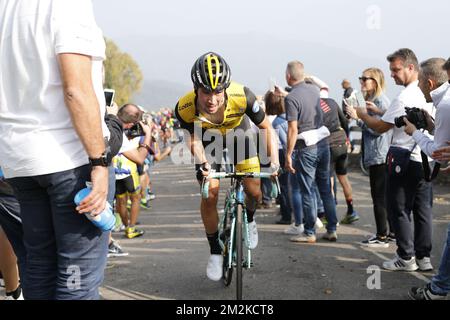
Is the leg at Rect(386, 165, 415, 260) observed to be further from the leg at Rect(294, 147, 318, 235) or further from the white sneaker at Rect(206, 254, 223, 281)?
the white sneaker at Rect(206, 254, 223, 281)

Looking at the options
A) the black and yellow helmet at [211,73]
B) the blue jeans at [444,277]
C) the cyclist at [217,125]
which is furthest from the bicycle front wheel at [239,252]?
the blue jeans at [444,277]

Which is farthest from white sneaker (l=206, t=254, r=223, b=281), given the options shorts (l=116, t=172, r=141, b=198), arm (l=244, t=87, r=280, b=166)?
shorts (l=116, t=172, r=141, b=198)

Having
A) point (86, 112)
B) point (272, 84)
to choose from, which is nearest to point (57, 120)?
point (86, 112)

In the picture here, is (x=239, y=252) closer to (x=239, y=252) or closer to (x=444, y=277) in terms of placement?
(x=239, y=252)

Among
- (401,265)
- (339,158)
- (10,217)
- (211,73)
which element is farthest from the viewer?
(339,158)

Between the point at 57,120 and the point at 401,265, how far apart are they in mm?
4389

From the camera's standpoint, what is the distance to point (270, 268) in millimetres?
5848

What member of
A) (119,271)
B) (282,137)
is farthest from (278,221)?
(119,271)

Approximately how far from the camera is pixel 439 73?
4.51 m

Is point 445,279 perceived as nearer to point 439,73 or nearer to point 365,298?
point 365,298

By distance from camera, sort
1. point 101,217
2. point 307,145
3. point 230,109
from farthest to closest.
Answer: point 307,145, point 230,109, point 101,217

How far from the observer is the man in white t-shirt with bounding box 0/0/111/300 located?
2.29 metres
